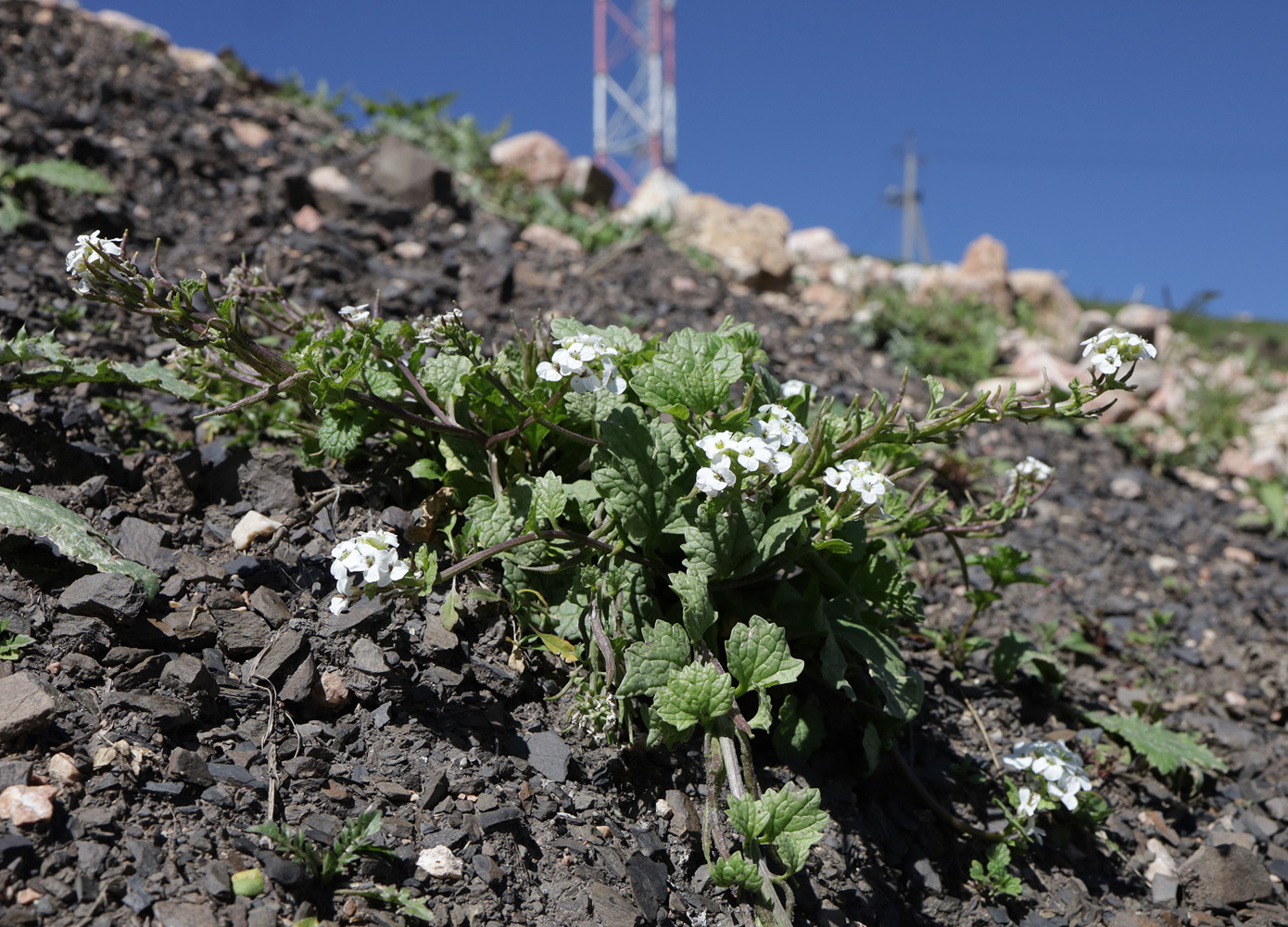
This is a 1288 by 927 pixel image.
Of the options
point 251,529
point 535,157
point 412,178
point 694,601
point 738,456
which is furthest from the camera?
point 535,157

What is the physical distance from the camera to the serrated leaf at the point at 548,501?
232cm

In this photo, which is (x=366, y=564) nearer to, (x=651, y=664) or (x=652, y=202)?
(x=651, y=664)

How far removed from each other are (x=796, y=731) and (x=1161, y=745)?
4.95ft

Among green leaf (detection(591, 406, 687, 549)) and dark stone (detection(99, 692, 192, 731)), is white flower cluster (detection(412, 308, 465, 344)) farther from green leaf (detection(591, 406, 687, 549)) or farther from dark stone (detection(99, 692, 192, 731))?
dark stone (detection(99, 692, 192, 731))

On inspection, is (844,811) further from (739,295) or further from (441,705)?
(739,295)

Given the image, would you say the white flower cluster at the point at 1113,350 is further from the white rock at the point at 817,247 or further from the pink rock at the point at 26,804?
the white rock at the point at 817,247

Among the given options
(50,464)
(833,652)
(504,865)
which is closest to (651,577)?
(833,652)

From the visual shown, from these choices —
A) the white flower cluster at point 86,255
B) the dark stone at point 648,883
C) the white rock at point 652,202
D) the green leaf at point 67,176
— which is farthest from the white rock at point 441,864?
the white rock at point 652,202

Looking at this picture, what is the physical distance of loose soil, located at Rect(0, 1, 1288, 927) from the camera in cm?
190

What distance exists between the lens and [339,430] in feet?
8.38

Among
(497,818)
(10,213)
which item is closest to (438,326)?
(497,818)

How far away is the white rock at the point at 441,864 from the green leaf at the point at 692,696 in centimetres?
55

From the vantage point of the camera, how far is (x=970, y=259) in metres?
8.23

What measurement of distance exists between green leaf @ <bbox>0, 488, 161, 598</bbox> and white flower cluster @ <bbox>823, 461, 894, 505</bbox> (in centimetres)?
171
